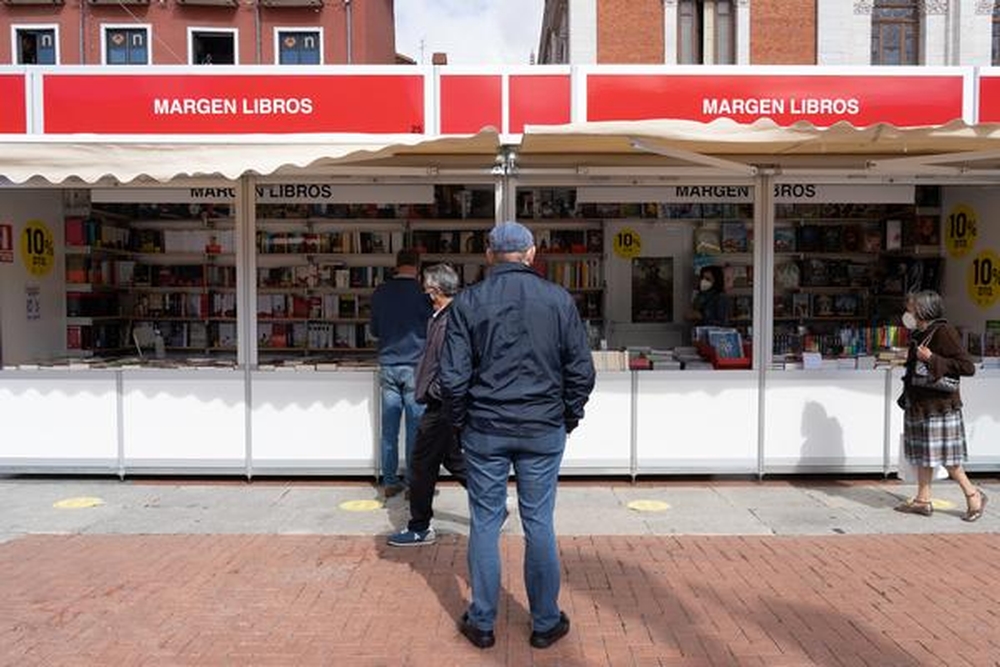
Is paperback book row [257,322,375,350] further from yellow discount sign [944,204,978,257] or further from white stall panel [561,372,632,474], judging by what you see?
yellow discount sign [944,204,978,257]

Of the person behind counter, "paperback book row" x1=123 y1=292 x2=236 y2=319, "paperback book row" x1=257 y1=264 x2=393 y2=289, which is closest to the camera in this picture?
the person behind counter

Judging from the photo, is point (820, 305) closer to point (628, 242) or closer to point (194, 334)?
point (628, 242)

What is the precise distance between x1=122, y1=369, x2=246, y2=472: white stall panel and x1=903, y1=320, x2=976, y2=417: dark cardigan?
15.9ft

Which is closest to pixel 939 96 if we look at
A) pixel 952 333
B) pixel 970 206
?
pixel 970 206

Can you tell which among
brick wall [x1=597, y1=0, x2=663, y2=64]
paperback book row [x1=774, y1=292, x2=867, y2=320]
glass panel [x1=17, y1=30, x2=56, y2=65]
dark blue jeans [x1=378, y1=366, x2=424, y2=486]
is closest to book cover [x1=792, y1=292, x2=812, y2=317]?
paperback book row [x1=774, y1=292, x2=867, y2=320]

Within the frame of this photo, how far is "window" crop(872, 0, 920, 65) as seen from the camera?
918 inches

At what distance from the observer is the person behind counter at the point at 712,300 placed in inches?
357

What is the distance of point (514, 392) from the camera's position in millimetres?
3592

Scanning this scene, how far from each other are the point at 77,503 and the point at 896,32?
2359 cm

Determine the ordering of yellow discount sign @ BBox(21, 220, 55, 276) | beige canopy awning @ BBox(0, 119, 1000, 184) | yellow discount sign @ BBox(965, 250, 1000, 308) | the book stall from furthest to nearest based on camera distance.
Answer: yellow discount sign @ BBox(21, 220, 55, 276) → yellow discount sign @ BBox(965, 250, 1000, 308) → the book stall → beige canopy awning @ BBox(0, 119, 1000, 184)

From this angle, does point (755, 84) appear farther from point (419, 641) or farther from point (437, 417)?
point (419, 641)

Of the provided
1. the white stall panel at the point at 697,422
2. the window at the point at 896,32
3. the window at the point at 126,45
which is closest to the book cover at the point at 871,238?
the white stall panel at the point at 697,422

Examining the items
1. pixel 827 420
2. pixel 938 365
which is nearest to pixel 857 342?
pixel 827 420

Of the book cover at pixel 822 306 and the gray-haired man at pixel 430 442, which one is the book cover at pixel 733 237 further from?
the gray-haired man at pixel 430 442
